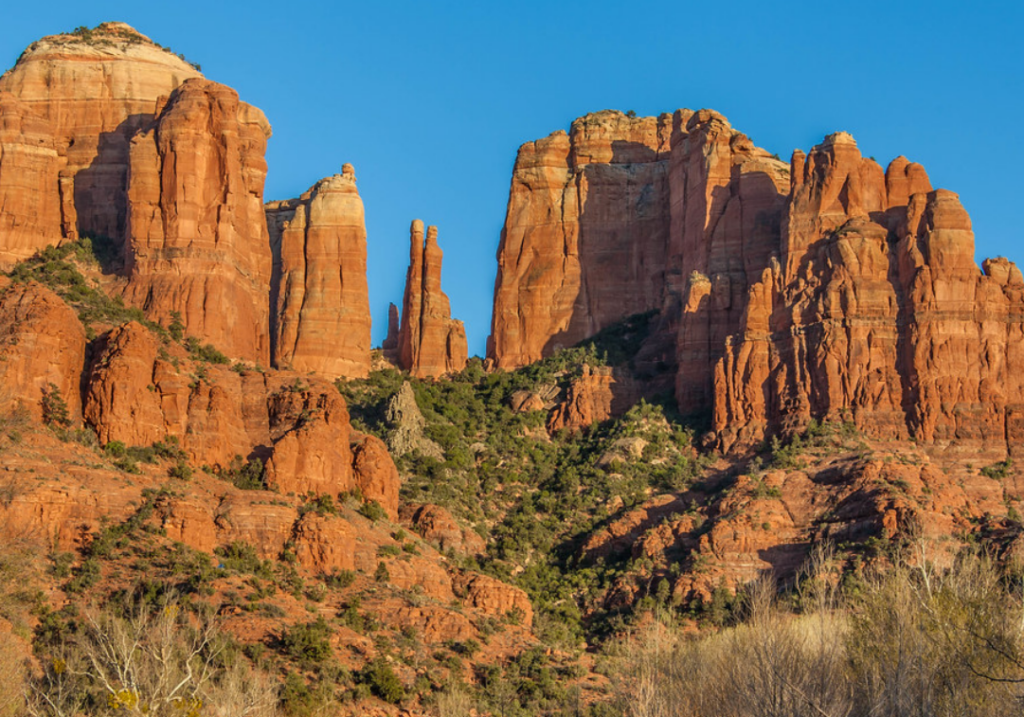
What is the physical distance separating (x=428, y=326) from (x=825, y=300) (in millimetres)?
34537

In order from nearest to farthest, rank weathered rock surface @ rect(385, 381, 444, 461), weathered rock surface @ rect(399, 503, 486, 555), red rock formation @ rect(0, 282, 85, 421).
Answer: red rock formation @ rect(0, 282, 85, 421)
weathered rock surface @ rect(399, 503, 486, 555)
weathered rock surface @ rect(385, 381, 444, 461)

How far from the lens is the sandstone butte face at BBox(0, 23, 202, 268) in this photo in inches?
4405

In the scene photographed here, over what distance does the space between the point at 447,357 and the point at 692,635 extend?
47271mm

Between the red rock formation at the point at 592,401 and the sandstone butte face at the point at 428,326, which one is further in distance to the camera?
the sandstone butte face at the point at 428,326

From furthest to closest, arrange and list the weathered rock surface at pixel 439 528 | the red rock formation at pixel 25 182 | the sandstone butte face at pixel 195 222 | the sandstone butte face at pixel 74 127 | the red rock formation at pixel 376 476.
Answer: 1. the sandstone butte face at pixel 74 127
2. the red rock formation at pixel 25 182
3. the sandstone butte face at pixel 195 222
4. the weathered rock surface at pixel 439 528
5. the red rock formation at pixel 376 476

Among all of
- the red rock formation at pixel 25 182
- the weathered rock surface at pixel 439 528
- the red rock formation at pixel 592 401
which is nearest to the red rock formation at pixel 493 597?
the weathered rock surface at pixel 439 528

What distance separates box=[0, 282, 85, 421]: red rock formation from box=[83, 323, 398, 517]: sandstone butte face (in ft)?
3.59

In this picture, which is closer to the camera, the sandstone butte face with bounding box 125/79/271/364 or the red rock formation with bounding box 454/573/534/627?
the red rock formation with bounding box 454/573/534/627

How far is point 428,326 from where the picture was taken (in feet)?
438

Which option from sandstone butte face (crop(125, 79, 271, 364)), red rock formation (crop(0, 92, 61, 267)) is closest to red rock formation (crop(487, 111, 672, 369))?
sandstone butte face (crop(125, 79, 271, 364))

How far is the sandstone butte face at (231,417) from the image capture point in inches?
3482

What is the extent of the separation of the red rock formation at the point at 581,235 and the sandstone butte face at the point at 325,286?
14.1m

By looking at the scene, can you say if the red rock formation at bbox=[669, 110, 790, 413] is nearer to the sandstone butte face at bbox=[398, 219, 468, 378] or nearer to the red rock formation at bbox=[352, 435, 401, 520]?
the sandstone butte face at bbox=[398, 219, 468, 378]

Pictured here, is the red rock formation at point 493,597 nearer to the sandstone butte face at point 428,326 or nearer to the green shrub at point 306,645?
the green shrub at point 306,645
